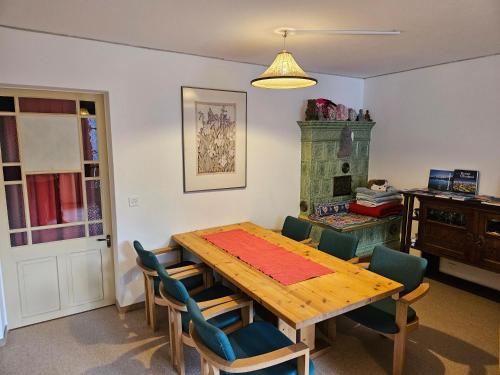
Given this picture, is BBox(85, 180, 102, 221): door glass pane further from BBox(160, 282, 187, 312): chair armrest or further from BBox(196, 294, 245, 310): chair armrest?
BBox(196, 294, 245, 310): chair armrest

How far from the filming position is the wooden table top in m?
1.90

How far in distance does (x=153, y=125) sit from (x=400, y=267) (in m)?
2.47

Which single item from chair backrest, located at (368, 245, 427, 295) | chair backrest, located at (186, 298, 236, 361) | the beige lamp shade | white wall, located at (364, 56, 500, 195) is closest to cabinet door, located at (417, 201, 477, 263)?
white wall, located at (364, 56, 500, 195)

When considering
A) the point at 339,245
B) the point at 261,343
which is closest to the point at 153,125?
the point at 339,245

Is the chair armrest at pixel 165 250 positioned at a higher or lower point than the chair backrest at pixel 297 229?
lower

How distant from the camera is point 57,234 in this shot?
3055 mm

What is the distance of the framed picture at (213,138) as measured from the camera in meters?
3.38

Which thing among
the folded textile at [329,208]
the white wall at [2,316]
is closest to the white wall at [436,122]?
the folded textile at [329,208]

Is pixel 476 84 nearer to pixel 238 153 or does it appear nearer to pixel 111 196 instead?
pixel 238 153

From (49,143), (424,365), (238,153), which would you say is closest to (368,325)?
(424,365)

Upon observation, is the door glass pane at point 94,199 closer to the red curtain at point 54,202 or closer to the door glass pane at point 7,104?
the red curtain at point 54,202

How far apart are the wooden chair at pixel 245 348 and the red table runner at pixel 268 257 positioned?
0.34 m

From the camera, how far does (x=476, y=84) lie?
351 cm

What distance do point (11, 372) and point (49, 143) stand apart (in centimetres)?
180
